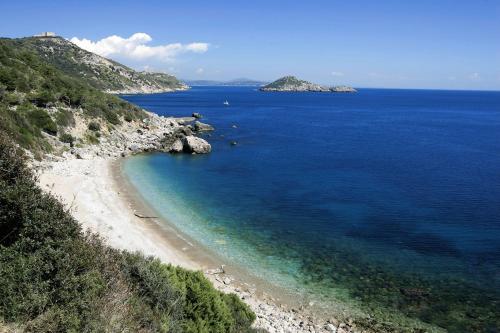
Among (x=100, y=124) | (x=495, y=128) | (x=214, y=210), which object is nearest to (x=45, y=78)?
(x=100, y=124)

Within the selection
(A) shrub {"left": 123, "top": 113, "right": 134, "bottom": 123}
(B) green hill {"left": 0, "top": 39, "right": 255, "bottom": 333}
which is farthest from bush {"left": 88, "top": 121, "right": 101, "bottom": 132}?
(B) green hill {"left": 0, "top": 39, "right": 255, "bottom": 333}

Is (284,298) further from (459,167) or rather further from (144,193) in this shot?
(459,167)

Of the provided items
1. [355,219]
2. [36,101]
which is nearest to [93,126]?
[36,101]

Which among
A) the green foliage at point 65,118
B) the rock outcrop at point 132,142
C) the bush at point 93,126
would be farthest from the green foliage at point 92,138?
the green foliage at point 65,118

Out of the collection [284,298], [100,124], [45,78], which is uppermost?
[45,78]

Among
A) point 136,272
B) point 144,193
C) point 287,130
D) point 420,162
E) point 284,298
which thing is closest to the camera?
point 136,272

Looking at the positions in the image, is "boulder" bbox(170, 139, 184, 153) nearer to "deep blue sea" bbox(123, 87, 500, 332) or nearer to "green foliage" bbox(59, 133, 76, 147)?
"deep blue sea" bbox(123, 87, 500, 332)

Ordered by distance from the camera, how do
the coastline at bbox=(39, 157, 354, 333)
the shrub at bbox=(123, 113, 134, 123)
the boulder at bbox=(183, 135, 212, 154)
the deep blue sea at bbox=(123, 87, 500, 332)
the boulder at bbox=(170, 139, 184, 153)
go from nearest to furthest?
the coastline at bbox=(39, 157, 354, 333)
the deep blue sea at bbox=(123, 87, 500, 332)
the boulder at bbox=(170, 139, 184, 153)
the boulder at bbox=(183, 135, 212, 154)
the shrub at bbox=(123, 113, 134, 123)

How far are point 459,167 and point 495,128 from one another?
205 ft

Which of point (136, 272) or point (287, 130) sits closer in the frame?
point (136, 272)

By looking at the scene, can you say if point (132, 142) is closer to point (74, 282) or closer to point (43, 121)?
point (43, 121)

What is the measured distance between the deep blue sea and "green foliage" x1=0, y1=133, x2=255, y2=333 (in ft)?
34.7

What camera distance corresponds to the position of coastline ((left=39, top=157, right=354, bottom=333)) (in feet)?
65.0

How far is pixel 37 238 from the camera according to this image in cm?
1152
